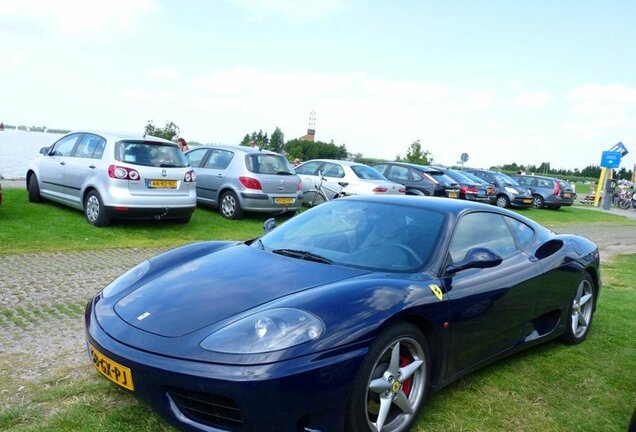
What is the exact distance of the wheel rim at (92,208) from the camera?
9.09 m

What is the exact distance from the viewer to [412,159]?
4072 cm

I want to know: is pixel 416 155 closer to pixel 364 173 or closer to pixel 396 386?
pixel 364 173

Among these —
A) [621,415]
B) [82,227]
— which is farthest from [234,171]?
[621,415]

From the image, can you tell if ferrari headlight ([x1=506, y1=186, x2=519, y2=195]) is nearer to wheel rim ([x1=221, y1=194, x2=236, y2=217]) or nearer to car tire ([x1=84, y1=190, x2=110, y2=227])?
wheel rim ([x1=221, y1=194, x2=236, y2=217])

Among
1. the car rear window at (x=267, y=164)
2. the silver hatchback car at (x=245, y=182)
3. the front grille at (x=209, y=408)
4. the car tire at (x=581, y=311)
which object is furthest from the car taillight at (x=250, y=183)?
the front grille at (x=209, y=408)

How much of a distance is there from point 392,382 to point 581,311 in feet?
9.35

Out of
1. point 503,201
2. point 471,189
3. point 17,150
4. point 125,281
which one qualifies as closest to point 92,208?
point 17,150

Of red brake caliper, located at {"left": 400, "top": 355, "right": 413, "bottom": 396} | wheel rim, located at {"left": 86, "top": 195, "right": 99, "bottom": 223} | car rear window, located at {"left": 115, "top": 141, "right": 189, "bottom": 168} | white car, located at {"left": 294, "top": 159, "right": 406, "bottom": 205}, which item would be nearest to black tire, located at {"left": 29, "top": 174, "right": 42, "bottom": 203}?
wheel rim, located at {"left": 86, "top": 195, "right": 99, "bottom": 223}

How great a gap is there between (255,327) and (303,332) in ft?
0.76

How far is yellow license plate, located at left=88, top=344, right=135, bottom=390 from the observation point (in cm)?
263

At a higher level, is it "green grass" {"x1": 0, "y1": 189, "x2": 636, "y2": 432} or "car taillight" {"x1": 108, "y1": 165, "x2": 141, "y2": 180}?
"car taillight" {"x1": 108, "y1": 165, "x2": 141, "y2": 180}

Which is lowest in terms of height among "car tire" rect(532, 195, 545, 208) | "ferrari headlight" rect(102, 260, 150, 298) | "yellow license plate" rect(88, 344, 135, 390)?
"car tire" rect(532, 195, 545, 208)

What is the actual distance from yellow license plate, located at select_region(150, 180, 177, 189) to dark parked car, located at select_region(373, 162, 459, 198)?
9623mm

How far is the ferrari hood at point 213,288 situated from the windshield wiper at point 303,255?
7cm
